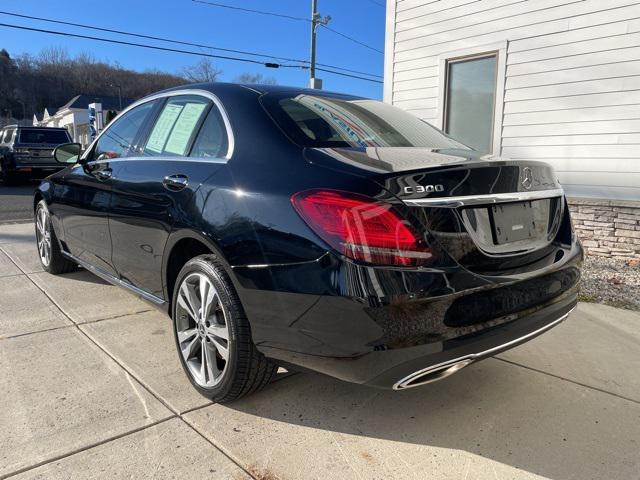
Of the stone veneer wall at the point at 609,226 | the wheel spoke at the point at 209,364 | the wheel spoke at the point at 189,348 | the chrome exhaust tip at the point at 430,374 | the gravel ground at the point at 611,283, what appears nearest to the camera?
the chrome exhaust tip at the point at 430,374

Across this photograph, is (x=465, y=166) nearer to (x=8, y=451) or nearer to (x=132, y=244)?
(x=132, y=244)

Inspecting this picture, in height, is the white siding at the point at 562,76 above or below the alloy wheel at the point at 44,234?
above

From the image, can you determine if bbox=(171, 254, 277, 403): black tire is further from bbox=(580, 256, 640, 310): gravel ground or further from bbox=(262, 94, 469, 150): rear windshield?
bbox=(580, 256, 640, 310): gravel ground

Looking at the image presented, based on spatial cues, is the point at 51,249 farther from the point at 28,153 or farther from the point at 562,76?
the point at 28,153

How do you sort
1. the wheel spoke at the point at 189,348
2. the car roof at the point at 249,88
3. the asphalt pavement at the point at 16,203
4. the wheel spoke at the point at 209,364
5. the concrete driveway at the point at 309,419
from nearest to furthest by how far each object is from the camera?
the concrete driveway at the point at 309,419 → the wheel spoke at the point at 209,364 → the wheel spoke at the point at 189,348 → the car roof at the point at 249,88 → the asphalt pavement at the point at 16,203

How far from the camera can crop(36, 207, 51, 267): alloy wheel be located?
473cm

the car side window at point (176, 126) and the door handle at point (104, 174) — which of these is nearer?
the car side window at point (176, 126)

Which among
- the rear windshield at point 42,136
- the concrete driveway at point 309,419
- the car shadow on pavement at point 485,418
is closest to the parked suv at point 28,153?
the rear windshield at point 42,136

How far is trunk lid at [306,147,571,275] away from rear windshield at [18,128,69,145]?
15.8m

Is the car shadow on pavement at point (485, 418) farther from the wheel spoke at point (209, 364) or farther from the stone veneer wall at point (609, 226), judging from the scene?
the stone veneer wall at point (609, 226)

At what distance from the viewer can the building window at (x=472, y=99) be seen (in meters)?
7.00

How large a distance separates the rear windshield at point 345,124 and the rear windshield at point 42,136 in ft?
49.0

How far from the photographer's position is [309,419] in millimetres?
2449

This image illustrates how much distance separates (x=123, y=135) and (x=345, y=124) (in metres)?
1.89
